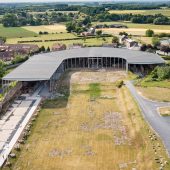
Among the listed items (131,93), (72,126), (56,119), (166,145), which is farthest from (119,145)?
(131,93)

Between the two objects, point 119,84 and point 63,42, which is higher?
point 63,42

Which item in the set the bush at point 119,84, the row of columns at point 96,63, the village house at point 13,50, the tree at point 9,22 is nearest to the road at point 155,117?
the bush at point 119,84

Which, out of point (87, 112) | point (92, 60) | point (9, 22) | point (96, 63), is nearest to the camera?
point (87, 112)

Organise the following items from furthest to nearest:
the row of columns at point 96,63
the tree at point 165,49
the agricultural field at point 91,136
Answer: the tree at point 165,49 < the row of columns at point 96,63 < the agricultural field at point 91,136

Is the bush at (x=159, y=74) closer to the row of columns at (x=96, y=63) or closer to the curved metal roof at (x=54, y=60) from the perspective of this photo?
the curved metal roof at (x=54, y=60)

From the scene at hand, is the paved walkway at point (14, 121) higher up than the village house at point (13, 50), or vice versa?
the village house at point (13, 50)

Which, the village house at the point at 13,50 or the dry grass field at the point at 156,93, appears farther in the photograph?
the village house at the point at 13,50

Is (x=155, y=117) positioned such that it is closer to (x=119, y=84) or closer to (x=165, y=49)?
(x=119, y=84)

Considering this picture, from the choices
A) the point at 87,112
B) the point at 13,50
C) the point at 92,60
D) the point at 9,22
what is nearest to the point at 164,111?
the point at 87,112
